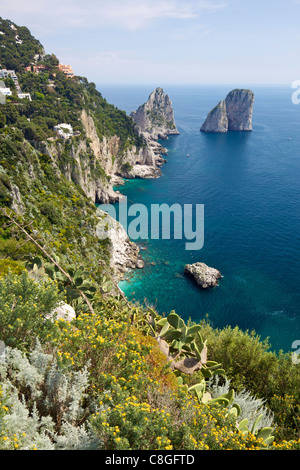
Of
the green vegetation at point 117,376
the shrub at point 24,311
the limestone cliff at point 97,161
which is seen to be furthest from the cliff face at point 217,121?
the shrub at point 24,311

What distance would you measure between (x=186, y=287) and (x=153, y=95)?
13159cm

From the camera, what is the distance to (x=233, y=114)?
151750 mm

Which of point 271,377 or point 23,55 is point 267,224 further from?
point 23,55

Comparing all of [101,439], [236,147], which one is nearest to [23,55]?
[236,147]

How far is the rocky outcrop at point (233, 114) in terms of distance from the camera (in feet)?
479

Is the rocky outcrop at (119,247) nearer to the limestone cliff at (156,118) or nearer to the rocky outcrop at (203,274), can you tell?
the rocky outcrop at (203,274)

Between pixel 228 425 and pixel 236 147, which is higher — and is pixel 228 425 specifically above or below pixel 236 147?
below

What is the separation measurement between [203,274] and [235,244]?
14137 mm

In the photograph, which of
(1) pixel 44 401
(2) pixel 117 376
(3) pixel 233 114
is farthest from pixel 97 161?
(3) pixel 233 114

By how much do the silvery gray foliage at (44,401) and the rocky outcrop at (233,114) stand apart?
511 ft

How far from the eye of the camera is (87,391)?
710 cm

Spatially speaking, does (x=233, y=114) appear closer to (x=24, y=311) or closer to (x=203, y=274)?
(x=203, y=274)

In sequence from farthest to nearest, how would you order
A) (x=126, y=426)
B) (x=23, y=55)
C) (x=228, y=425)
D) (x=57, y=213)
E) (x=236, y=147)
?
(x=236, y=147)
(x=23, y=55)
(x=57, y=213)
(x=228, y=425)
(x=126, y=426)

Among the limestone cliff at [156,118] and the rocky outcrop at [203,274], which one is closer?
the rocky outcrop at [203,274]
